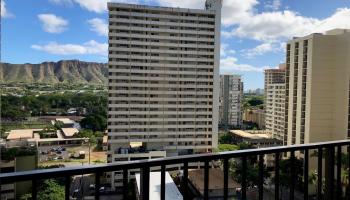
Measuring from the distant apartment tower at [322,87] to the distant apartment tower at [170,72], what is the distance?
310 inches

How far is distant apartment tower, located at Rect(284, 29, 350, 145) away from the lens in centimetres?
1836

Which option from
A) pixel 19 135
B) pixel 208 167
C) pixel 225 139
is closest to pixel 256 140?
pixel 225 139

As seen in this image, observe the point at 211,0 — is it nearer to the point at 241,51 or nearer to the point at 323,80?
the point at 323,80

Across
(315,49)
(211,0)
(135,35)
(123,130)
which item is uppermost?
A: (211,0)

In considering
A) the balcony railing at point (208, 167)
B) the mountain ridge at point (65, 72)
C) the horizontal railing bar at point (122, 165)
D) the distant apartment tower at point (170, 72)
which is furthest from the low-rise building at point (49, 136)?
the horizontal railing bar at point (122, 165)

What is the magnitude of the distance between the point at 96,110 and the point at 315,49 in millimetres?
20788

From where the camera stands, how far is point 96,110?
30.9 meters

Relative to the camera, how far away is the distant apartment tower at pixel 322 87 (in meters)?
18.4

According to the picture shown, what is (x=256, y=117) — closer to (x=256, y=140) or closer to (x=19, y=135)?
(x=256, y=140)

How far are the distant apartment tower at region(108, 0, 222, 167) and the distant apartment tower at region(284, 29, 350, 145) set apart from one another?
7.87m

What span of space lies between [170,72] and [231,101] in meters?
15.3

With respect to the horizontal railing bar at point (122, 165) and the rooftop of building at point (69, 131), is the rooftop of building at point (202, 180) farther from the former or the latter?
the rooftop of building at point (69, 131)

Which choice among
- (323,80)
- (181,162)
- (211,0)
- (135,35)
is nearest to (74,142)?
(135,35)

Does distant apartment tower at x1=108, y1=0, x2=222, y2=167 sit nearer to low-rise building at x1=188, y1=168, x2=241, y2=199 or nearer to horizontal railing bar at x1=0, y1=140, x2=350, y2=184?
low-rise building at x1=188, y1=168, x2=241, y2=199
